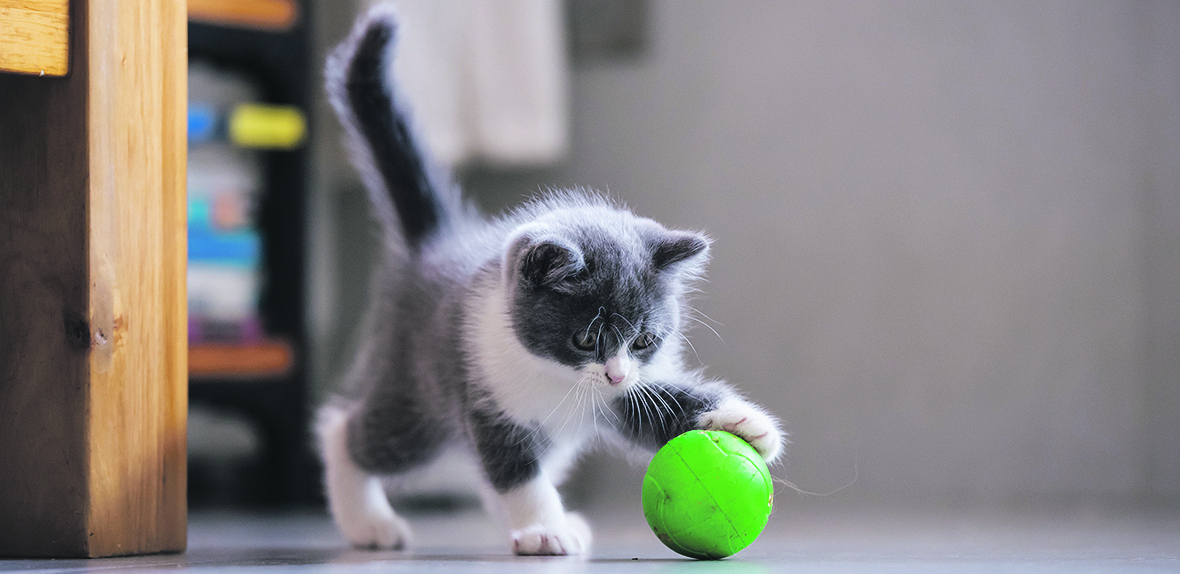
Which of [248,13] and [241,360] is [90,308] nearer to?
[241,360]

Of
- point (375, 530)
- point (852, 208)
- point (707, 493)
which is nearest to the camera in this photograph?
point (707, 493)

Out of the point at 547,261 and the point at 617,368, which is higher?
the point at 547,261

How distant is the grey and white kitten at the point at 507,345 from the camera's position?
4.09 feet

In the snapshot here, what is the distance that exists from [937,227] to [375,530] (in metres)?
1.61

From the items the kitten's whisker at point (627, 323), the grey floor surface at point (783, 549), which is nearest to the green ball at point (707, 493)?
the grey floor surface at point (783, 549)

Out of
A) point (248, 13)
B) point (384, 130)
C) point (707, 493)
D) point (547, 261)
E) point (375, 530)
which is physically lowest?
point (375, 530)

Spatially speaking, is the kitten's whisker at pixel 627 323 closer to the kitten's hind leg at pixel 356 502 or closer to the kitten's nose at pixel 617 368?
the kitten's nose at pixel 617 368

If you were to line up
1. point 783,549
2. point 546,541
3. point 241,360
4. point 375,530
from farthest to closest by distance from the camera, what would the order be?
point 241,360
point 375,530
point 783,549
point 546,541

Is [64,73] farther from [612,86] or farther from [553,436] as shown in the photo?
[612,86]

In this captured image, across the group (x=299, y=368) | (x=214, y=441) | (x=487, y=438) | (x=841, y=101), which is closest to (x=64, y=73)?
(x=487, y=438)

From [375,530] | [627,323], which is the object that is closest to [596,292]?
[627,323]

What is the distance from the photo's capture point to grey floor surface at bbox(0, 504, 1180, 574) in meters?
1.12

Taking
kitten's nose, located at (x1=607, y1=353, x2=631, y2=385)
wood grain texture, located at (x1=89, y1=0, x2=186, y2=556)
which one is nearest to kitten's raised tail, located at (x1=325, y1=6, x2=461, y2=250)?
wood grain texture, located at (x1=89, y1=0, x2=186, y2=556)

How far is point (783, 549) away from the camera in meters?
1.37
